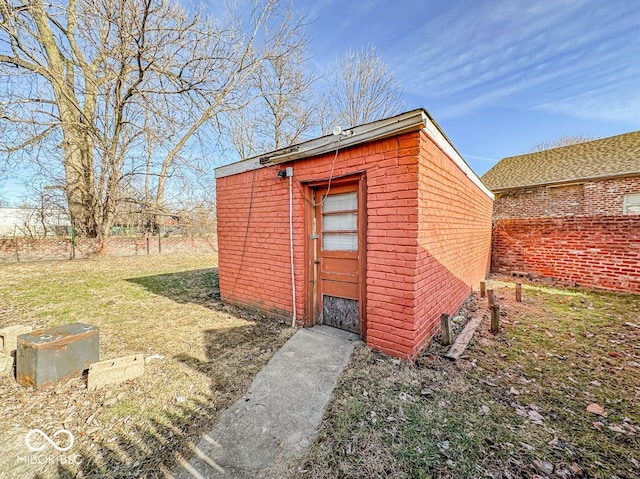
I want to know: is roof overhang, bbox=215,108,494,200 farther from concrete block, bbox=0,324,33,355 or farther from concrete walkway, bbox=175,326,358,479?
concrete block, bbox=0,324,33,355

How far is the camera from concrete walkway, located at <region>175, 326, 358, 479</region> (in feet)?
5.96

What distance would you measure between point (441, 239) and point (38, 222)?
17.2m

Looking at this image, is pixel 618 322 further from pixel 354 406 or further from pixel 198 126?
pixel 198 126

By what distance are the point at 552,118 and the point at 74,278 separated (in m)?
20.2

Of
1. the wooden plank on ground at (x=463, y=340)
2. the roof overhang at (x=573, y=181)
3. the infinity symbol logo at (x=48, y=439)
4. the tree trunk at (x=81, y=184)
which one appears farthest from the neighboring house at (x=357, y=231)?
the roof overhang at (x=573, y=181)

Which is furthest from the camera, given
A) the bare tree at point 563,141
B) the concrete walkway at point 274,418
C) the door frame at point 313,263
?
the bare tree at point 563,141

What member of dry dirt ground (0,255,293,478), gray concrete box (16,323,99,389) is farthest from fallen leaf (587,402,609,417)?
gray concrete box (16,323,99,389)

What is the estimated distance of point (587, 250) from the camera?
7348 mm

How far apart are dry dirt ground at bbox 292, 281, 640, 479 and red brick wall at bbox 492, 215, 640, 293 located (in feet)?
14.5

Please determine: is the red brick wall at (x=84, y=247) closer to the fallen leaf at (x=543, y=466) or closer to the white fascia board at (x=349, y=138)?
the white fascia board at (x=349, y=138)

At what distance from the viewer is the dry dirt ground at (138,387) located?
6.20 ft

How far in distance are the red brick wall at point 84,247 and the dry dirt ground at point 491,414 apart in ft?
48.1

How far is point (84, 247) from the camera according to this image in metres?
12.0

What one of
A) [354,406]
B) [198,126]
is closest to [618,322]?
[354,406]
